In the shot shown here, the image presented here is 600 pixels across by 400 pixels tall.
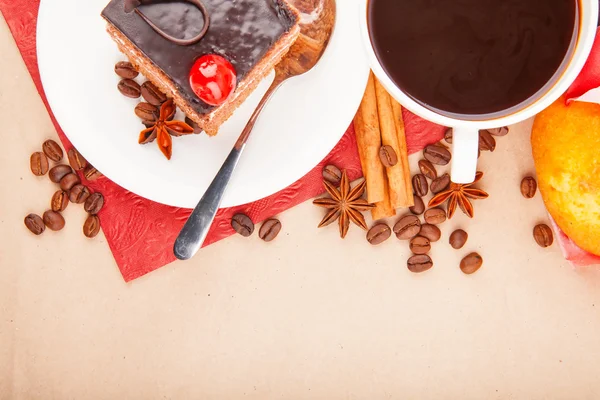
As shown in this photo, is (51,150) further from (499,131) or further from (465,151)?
(499,131)

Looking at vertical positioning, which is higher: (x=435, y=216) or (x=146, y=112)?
(x=146, y=112)

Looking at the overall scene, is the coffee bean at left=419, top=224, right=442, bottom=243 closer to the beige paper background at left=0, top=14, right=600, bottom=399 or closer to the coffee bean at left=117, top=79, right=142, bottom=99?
the beige paper background at left=0, top=14, right=600, bottom=399

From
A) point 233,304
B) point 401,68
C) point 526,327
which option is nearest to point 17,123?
point 233,304

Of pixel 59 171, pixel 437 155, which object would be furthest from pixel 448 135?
pixel 59 171

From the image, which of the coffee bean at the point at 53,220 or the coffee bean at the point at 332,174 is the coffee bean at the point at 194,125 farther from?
the coffee bean at the point at 53,220

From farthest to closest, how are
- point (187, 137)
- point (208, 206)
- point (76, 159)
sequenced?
point (76, 159) → point (187, 137) → point (208, 206)

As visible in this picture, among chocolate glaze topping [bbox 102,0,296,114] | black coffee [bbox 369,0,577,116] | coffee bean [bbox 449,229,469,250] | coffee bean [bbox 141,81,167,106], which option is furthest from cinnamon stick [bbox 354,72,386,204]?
coffee bean [bbox 141,81,167,106]

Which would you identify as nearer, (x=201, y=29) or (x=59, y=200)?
(x=201, y=29)
